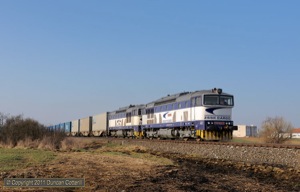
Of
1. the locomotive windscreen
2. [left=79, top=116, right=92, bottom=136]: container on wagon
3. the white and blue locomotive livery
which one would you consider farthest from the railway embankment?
[left=79, top=116, right=92, bottom=136]: container on wagon

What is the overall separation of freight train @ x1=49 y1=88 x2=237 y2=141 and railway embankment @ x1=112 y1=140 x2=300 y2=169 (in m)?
2.53

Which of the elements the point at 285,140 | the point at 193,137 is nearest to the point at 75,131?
the point at 285,140

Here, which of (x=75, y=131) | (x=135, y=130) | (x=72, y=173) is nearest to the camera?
(x=72, y=173)

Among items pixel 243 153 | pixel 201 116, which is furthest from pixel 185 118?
pixel 243 153

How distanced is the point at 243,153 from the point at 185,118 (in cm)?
1078

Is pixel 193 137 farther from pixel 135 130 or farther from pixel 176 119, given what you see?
pixel 135 130

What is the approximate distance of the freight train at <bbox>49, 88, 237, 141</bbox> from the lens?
30.0 m

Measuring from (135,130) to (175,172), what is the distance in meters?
33.6

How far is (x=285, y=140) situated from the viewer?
56.4m

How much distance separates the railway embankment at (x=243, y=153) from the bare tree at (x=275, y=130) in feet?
101

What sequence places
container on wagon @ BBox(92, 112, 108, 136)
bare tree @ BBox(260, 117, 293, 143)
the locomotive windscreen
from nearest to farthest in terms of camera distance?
the locomotive windscreen → bare tree @ BBox(260, 117, 293, 143) → container on wagon @ BBox(92, 112, 108, 136)

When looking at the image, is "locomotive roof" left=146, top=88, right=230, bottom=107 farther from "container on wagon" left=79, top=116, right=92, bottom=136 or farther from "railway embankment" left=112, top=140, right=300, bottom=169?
"container on wagon" left=79, top=116, right=92, bottom=136

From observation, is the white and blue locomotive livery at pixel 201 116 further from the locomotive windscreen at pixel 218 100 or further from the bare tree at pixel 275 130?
the bare tree at pixel 275 130

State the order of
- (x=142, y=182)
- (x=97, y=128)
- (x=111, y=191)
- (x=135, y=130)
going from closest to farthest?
1. (x=111, y=191)
2. (x=142, y=182)
3. (x=135, y=130)
4. (x=97, y=128)
